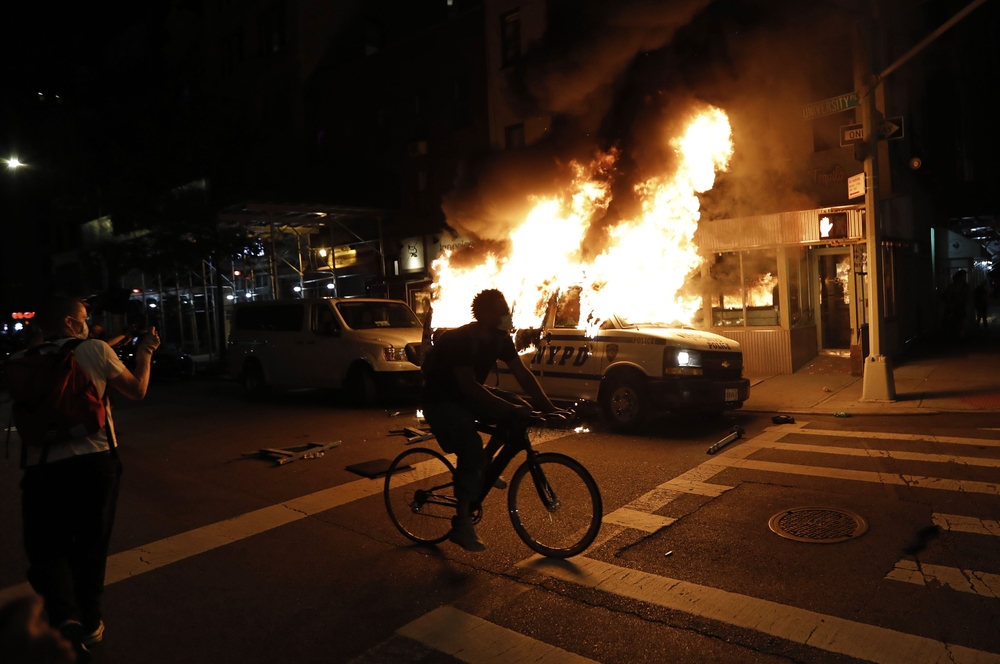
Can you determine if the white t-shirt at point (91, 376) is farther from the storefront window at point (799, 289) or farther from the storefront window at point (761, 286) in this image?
the storefront window at point (761, 286)

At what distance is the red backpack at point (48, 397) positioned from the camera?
3.71 meters

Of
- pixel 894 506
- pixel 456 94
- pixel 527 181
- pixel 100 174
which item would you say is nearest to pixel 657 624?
pixel 894 506

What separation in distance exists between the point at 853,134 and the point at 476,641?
10160 mm

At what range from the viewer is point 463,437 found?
5078mm

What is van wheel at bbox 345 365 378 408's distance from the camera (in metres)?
12.8

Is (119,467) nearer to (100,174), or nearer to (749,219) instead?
(749,219)

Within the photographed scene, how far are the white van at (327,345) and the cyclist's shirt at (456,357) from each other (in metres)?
7.23

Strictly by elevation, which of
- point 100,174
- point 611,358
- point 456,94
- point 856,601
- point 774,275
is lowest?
point 856,601

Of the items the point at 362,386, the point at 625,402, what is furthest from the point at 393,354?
the point at 625,402

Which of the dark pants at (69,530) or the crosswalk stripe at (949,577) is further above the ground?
the dark pants at (69,530)

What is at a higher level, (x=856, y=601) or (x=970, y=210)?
(x=970, y=210)

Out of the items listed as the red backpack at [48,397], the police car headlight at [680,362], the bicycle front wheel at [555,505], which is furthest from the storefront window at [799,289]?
the red backpack at [48,397]

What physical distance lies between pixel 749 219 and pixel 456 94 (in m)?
11.0

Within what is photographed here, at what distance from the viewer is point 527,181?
12.4 metres
